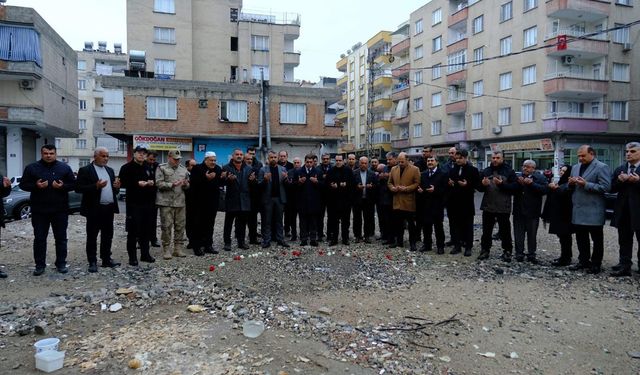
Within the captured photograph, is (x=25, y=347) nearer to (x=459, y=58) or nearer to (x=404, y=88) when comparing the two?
(x=459, y=58)

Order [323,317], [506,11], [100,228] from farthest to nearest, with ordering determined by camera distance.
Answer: [506,11] < [100,228] < [323,317]

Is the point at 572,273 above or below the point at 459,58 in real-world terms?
below

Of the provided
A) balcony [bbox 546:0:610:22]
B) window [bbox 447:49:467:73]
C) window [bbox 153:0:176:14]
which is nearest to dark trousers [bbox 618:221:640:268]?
balcony [bbox 546:0:610:22]

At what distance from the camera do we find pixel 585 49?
107ft

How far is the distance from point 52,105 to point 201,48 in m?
16.6

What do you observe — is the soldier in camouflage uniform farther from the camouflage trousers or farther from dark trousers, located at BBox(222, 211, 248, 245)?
dark trousers, located at BBox(222, 211, 248, 245)

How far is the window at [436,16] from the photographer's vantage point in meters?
45.7

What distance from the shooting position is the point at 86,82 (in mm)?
62812

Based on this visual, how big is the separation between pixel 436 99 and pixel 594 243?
40.5 meters

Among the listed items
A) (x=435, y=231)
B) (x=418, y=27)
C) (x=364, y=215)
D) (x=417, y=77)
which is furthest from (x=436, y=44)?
(x=435, y=231)

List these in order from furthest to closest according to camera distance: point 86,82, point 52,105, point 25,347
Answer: point 86,82, point 52,105, point 25,347

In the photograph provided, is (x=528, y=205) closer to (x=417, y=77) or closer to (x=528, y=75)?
Result: (x=528, y=75)

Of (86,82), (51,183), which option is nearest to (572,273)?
(51,183)

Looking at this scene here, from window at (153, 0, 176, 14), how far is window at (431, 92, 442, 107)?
86.3ft
